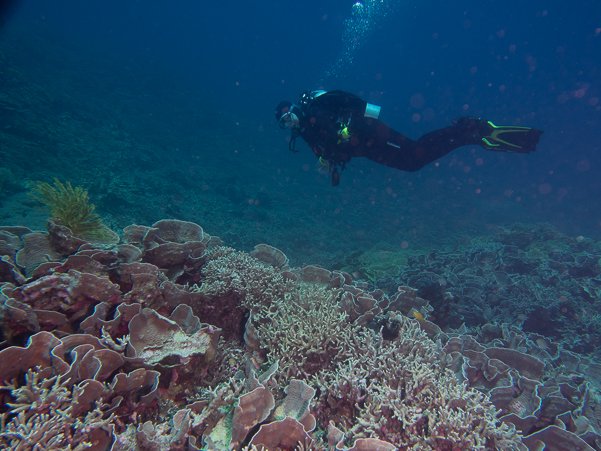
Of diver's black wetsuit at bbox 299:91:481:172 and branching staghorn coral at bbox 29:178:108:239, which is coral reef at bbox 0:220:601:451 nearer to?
branching staghorn coral at bbox 29:178:108:239

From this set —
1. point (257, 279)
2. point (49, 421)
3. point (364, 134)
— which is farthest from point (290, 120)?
point (49, 421)

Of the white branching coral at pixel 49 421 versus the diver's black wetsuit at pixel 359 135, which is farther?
the diver's black wetsuit at pixel 359 135

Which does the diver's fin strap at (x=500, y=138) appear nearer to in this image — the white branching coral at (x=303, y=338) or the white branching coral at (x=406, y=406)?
the white branching coral at (x=406, y=406)

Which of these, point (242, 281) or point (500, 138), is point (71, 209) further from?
point (500, 138)

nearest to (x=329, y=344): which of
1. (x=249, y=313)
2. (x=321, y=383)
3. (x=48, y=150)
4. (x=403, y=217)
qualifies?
(x=321, y=383)

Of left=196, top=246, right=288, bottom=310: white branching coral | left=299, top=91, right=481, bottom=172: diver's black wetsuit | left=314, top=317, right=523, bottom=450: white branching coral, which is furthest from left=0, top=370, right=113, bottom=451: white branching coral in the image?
left=299, top=91, right=481, bottom=172: diver's black wetsuit

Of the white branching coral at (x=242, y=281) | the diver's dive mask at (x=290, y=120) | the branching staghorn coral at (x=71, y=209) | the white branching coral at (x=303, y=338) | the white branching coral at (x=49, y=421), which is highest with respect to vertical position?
the diver's dive mask at (x=290, y=120)

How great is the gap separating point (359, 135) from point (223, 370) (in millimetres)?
6860

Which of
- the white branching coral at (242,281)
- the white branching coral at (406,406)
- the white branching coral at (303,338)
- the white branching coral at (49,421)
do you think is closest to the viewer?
the white branching coral at (49,421)

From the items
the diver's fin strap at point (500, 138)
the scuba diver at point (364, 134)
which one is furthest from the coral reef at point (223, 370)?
the diver's fin strap at point (500, 138)

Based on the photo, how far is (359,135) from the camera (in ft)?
24.2

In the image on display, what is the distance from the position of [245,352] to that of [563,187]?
75.0 meters

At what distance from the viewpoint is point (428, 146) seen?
744 cm

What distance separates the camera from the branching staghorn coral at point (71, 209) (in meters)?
3.23
